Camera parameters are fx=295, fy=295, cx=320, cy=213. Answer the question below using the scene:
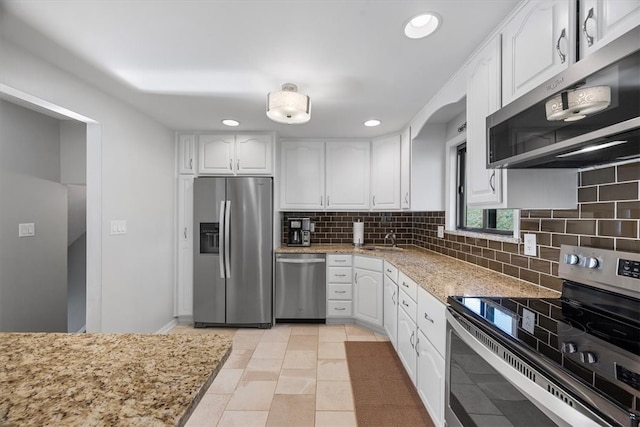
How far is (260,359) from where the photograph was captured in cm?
263

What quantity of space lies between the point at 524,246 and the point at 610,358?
1.07 metres

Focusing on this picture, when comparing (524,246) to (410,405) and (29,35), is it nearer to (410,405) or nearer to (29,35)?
(410,405)

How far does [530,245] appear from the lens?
1.72m

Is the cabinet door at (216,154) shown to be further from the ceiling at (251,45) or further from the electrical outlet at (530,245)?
the electrical outlet at (530,245)

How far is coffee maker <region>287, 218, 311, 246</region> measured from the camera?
377cm

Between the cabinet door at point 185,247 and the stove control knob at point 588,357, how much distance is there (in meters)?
3.41

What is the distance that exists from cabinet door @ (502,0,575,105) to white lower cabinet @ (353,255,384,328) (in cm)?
211

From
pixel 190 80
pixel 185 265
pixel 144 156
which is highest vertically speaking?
pixel 190 80

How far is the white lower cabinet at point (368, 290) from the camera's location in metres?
3.13

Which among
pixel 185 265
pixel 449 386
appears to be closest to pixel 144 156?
pixel 185 265

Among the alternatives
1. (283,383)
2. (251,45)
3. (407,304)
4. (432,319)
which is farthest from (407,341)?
(251,45)

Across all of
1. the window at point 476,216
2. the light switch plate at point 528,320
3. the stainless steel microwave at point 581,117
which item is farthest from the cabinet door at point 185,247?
the light switch plate at point 528,320

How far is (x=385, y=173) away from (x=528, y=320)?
8.36ft

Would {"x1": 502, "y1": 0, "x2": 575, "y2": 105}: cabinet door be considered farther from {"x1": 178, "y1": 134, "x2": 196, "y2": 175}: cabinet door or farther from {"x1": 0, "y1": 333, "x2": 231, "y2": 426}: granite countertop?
{"x1": 178, "y1": 134, "x2": 196, "y2": 175}: cabinet door
